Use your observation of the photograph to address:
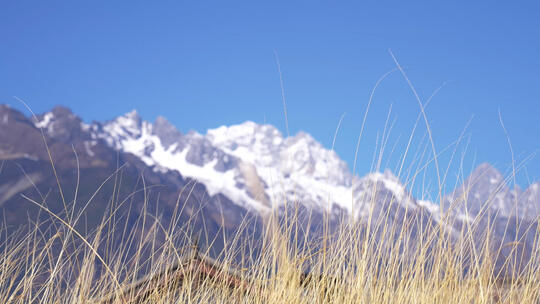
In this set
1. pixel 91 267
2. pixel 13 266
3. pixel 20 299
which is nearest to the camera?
pixel 20 299

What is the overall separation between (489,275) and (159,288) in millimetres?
1668

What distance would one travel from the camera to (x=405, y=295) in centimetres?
241

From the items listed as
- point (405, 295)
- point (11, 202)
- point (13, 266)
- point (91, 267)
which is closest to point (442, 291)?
point (405, 295)

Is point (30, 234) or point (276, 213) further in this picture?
point (30, 234)

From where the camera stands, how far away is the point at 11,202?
623ft

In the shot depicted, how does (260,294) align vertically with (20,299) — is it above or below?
above

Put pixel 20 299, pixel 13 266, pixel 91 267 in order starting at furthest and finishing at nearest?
pixel 13 266, pixel 91 267, pixel 20 299

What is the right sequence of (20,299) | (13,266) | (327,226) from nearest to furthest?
(20,299)
(327,226)
(13,266)

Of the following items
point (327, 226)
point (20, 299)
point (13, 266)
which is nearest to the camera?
point (20, 299)

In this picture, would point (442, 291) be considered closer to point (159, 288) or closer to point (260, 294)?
point (260, 294)

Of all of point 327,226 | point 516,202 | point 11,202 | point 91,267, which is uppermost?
point 11,202

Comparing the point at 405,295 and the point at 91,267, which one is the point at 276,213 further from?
the point at 91,267

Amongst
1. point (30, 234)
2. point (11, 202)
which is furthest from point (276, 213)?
point (11, 202)

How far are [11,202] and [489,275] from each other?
211621 millimetres
